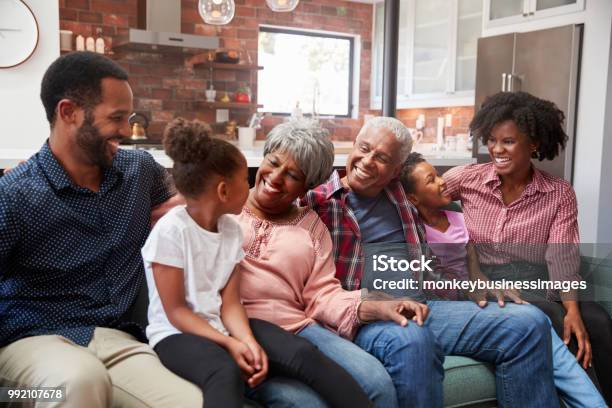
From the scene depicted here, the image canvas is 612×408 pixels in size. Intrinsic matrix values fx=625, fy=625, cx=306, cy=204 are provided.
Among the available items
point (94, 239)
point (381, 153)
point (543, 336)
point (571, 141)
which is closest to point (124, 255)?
point (94, 239)

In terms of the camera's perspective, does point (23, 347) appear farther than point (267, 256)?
No

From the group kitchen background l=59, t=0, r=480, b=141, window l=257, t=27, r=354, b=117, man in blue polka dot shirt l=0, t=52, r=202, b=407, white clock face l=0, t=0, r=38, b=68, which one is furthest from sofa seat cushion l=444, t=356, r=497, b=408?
window l=257, t=27, r=354, b=117

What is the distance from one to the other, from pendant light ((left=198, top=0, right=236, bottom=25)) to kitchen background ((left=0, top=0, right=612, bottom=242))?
0.99 meters

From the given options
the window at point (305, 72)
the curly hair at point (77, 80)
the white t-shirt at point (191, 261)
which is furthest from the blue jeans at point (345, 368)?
the window at point (305, 72)

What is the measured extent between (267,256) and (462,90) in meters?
4.35

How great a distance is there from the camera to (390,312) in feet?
5.56

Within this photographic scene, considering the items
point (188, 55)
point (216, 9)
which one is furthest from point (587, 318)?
point (188, 55)

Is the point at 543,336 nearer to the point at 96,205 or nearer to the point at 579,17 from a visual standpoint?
the point at 96,205

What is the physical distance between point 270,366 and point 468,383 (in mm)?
632

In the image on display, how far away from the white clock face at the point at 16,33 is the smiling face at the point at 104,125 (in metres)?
2.83

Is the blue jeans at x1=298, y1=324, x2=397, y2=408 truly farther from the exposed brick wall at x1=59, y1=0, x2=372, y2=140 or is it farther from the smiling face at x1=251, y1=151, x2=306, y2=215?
the exposed brick wall at x1=59, y1=0, x2=372, y2=140

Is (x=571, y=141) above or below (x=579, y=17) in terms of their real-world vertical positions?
below

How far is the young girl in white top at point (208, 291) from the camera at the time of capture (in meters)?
1.40

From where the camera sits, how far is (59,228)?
4.91 feet
